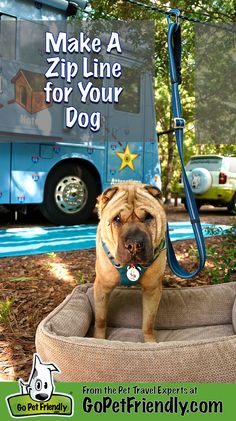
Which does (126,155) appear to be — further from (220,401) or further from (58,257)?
(220,401)

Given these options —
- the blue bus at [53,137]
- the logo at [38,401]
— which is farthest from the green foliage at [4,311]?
the blue bus at [53,137]

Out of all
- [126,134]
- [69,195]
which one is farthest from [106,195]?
[126,134]

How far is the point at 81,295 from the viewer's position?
2.66 metres

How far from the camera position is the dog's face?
6.16ft

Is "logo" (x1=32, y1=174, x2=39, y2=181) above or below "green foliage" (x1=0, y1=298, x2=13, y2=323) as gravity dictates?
above

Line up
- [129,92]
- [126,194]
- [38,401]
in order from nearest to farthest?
[38,401] < [126,194] < [129,92]

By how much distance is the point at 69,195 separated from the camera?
6840mm

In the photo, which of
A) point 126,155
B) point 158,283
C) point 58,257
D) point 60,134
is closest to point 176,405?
point 158,283

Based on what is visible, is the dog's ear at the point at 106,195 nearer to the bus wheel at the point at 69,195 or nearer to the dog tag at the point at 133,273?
the dog tag at the point at 133,273

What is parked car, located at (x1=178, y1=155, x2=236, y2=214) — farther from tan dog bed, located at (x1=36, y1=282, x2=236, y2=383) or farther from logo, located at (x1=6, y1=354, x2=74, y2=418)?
logo, located at (x1=6, y1=354, x2=74, y2=418)

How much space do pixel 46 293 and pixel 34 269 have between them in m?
0.61

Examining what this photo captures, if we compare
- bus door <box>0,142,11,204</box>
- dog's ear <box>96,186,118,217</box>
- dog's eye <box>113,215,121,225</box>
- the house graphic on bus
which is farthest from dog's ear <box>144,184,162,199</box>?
bus door <box>0,142,11,204</box>

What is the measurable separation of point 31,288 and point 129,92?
4603 mm

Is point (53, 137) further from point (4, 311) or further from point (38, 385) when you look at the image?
point (38, 385)
